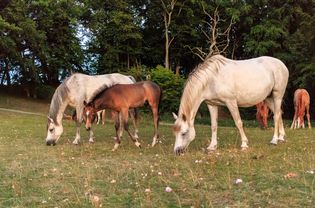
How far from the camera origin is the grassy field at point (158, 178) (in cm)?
555

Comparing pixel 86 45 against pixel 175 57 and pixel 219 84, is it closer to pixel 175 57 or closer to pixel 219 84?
pixel 175 57

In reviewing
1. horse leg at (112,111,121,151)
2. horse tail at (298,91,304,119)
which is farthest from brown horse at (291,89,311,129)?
horse leg at (112,111,121,151)

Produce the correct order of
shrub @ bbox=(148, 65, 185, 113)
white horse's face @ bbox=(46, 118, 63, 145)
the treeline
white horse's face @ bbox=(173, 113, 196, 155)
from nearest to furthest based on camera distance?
white horse's face @ bbox=(173, 113, 196, 155), white horse's face @ bbox=(46, 118, 63, 145), shrub @ bbox=(148, 65, 185, 113), the treeline

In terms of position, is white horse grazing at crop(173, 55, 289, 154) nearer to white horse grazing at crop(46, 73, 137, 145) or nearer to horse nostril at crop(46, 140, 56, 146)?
white horse grazing at crop(46, 73, 137, 145)

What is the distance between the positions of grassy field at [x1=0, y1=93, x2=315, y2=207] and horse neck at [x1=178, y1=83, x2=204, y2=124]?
101cm

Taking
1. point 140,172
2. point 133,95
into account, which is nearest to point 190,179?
point 140,172

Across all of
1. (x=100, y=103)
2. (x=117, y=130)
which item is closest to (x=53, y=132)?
(x=100, y=103)

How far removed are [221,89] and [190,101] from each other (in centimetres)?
85

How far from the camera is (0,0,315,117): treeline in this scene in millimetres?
34625

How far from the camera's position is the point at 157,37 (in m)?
44.8

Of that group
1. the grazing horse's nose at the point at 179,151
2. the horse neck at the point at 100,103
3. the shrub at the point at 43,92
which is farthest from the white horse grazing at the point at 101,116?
the shrub at the point at 43,92

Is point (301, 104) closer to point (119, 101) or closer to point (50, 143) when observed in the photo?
point (119, 101)

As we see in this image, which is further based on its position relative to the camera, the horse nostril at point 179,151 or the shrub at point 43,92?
the shrub at point 43,92

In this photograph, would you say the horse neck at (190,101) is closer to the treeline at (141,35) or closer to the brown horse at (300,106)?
the brown horse at (300,106)
